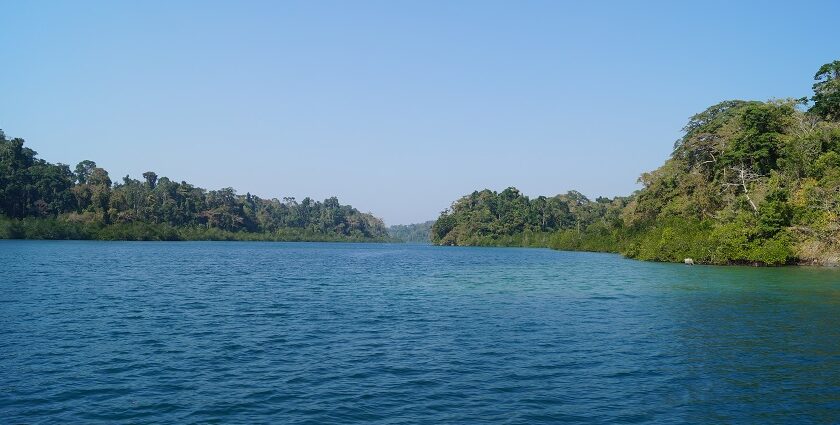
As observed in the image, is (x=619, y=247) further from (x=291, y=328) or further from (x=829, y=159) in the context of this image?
(x=291, y=328)

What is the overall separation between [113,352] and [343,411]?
9622 millimetres

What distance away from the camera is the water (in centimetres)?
1364

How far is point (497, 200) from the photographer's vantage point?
19438 cm

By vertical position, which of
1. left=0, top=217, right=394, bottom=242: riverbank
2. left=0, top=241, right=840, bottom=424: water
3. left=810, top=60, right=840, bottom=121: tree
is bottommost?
left=0, top=241, right=840, bottom=424: water

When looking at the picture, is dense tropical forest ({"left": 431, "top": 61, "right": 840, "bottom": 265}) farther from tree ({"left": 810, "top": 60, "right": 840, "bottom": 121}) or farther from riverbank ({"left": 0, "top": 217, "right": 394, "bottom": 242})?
riverbank ({"left": 0, "top": 217, "right": 394, "bottom": 242})

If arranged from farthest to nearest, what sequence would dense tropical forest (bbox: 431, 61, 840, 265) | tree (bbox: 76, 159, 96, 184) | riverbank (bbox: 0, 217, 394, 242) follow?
1. tree (bbox: 76, 159, 96, 184)
2. riverbank (bbox: 0, 217, 394, 242)
3. dense tropical forest (bbox: 431, 61, 840, 265)

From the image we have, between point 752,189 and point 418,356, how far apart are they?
52070 millimetres

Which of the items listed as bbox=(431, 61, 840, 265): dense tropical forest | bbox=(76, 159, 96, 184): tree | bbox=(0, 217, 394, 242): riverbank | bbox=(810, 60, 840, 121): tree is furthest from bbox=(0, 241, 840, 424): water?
bbox=(76, 159, 96, 184): tree

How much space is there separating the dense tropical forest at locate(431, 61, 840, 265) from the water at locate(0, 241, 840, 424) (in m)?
20.5

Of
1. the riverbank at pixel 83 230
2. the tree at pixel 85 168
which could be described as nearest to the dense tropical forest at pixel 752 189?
the riverbank at pixel 83 230

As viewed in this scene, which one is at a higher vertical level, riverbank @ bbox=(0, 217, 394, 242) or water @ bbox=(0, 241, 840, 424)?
riverbank @ bbox=(0, 217, 394, 242)

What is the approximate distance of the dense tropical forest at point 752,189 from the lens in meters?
53.6

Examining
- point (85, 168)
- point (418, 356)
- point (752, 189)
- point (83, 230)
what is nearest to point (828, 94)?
point (752, 189)

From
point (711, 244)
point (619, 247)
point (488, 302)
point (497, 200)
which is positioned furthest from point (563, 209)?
point (488, 302)
